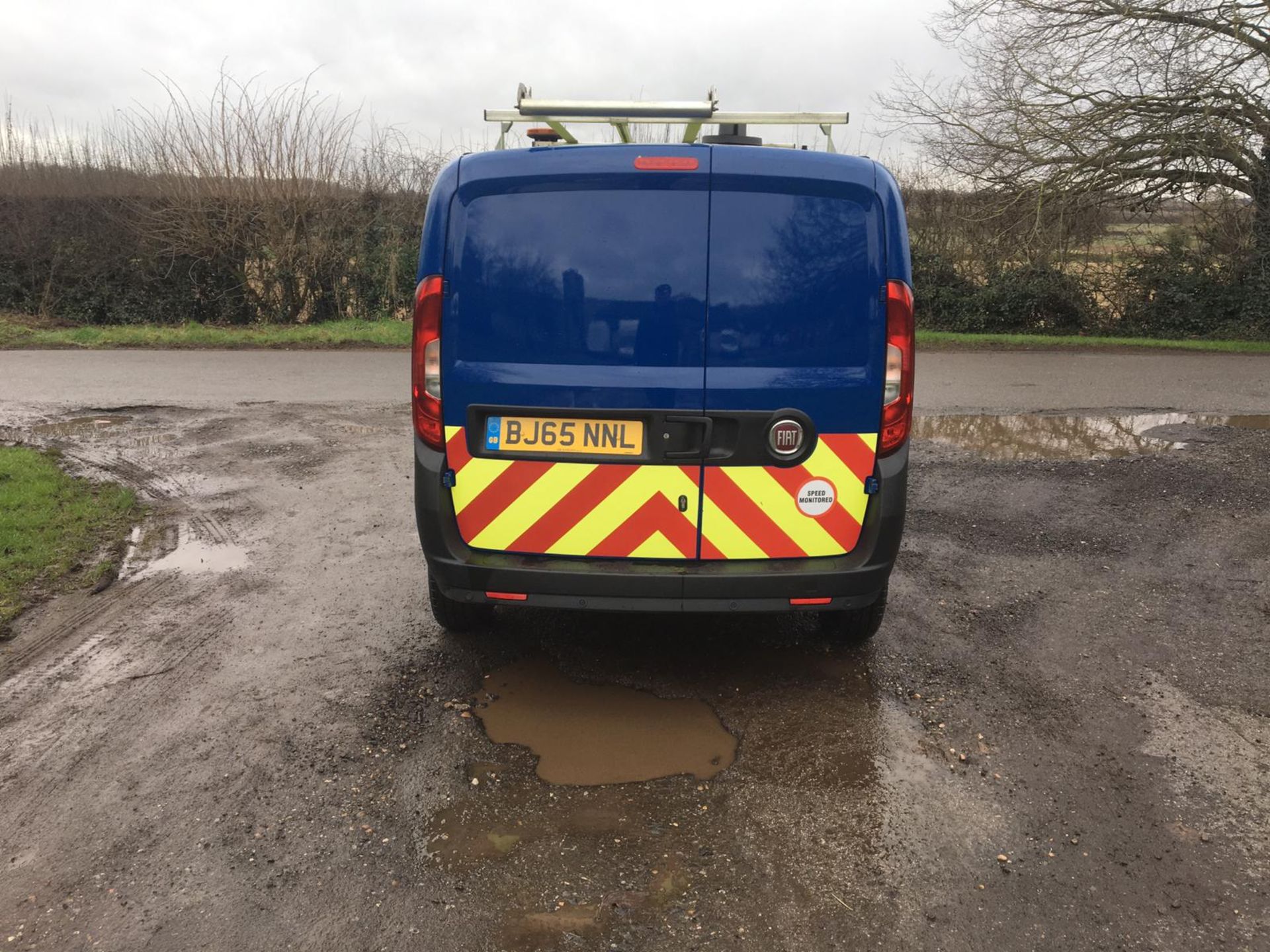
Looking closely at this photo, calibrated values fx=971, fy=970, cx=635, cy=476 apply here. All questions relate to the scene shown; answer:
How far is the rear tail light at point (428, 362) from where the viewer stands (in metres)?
3.61

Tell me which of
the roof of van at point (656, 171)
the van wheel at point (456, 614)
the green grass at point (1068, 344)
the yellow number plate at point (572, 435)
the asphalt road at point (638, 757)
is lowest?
the asphalt road at point (638, 757)

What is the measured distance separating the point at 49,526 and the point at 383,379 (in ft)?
20.3

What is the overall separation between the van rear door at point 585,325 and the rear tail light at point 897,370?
2.30 ft

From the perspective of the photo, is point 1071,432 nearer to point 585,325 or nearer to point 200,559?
point 585,325

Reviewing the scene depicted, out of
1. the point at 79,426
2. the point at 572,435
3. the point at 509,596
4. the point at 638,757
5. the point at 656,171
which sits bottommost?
the point at 638,757

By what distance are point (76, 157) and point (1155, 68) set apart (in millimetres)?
19453

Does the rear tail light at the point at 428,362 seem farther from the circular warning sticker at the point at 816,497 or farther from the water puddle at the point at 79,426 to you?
the water puddle at the point at 79,426

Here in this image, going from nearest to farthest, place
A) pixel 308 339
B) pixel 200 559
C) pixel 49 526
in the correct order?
pixel 200 559 → pixel 49 526 → pixel 308 339

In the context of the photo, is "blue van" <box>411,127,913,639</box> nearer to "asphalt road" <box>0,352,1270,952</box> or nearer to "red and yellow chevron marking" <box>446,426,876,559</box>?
"red and yellow chevron marking" <box>446,426,876,559</box>

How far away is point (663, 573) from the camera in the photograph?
3.71 metres

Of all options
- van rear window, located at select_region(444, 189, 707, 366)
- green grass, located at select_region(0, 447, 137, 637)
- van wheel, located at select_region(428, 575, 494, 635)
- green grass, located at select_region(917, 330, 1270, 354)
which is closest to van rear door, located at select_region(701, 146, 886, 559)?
van rear window, located at select_region(444, 189, 707, 366)

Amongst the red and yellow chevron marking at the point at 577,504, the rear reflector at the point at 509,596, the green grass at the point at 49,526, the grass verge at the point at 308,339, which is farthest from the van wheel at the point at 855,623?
the grass verge at the point at 308,339

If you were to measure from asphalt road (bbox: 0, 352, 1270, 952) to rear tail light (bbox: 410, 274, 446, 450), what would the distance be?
3.56 feet

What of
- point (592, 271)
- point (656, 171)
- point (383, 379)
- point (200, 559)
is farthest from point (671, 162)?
point (383, 379)
